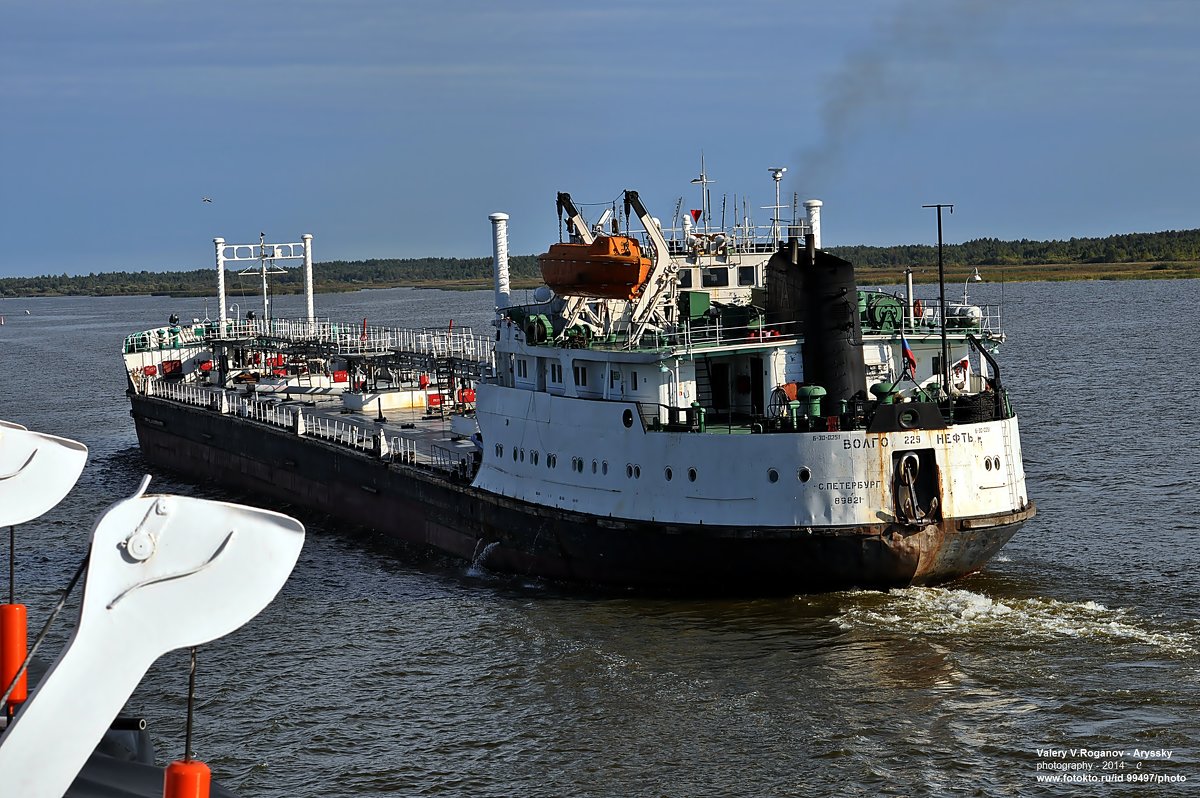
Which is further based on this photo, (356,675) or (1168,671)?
(356,675)

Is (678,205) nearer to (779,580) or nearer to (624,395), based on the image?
(624,395)

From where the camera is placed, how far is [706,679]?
22625mm

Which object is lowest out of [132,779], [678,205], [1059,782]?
[1059,782]

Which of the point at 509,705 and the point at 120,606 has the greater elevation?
the point at 120,606

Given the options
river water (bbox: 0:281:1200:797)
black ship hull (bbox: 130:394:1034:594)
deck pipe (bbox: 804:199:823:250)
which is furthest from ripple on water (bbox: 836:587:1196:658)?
deck pipe (bbox: 804:199:823:250)

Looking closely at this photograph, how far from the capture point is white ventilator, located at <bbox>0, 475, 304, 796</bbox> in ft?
22.6

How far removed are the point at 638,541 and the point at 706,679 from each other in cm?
508

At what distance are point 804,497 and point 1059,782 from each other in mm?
8330

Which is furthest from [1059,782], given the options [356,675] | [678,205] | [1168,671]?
[678,205]

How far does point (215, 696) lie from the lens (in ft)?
75.9

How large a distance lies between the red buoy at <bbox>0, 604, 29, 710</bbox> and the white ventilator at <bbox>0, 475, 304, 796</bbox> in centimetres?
571

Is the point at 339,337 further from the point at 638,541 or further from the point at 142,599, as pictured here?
the point at 142,599

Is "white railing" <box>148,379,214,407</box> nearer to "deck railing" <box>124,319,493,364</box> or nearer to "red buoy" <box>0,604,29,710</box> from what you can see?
"deck railing" <box>124,319,493,364</box>

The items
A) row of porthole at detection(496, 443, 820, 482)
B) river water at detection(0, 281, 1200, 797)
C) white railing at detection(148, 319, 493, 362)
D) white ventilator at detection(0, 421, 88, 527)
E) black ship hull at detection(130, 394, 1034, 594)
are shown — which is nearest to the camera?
white ventilator at detection(0, 421, 88, 527)
